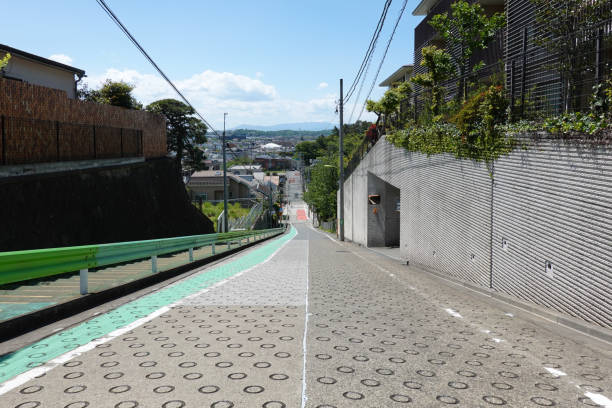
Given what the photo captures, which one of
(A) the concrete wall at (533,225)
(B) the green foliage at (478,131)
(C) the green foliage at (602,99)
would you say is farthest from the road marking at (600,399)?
(B) the green foliage at (478,131)

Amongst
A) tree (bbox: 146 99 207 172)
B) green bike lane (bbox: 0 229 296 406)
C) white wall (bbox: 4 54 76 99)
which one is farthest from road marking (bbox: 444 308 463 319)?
tree (bbox: 146 99 207 172)

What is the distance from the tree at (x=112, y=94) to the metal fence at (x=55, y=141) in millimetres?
20692

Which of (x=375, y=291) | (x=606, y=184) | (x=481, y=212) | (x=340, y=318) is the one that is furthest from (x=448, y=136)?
(x=340, y=318)

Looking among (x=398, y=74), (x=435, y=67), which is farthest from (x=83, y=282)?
(x=398, y=74)

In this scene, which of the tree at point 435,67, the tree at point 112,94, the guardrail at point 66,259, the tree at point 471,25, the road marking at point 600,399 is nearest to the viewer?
the road marking at point 600,399

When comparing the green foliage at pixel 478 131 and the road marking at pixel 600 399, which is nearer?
the road marking at pixel 600 399

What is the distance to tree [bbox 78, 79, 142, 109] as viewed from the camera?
125 ft

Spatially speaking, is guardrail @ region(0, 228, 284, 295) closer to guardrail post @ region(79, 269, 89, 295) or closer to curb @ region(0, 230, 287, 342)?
guardrail post @ region(79, 269, 89, 295)

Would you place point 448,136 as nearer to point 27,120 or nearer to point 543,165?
point 543,165

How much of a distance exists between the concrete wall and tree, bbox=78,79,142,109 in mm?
31071

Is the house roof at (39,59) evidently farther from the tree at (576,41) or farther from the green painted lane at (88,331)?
the tree at (576,41)

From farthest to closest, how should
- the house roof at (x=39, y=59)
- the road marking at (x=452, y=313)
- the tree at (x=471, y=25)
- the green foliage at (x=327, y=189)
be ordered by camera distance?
the green foliage at (x=327, y=189) < the house roof at (x=39, y=59) < the tree at (x=471, y=25) < the road marking at (x=452, y=313)

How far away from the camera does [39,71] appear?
81.9ft

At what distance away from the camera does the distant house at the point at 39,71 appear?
2300 cm
